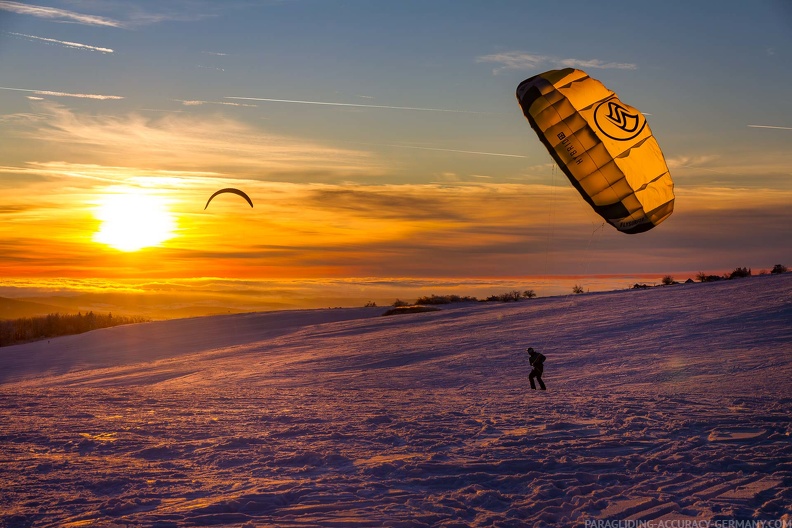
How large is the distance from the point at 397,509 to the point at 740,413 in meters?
6.63

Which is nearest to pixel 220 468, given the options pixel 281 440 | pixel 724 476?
pixel 281 440

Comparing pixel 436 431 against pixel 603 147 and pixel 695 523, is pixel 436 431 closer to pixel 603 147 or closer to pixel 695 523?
pixel 695 523

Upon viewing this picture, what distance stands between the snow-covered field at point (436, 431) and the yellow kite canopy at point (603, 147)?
3.69 meters

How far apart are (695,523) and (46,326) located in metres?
41.4

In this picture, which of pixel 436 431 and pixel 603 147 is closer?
pixel 436 431

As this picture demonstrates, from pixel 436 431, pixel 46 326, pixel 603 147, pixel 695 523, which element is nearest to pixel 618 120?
pixel 603 147

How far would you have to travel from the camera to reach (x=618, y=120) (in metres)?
15.3

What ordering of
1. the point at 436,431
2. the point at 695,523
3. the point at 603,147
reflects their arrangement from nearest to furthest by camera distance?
the point at 695,523 < the point at 436,431 < the point at 603,147

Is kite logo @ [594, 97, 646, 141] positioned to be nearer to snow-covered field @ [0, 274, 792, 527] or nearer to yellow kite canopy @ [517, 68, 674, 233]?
yellow kite canopy @ [517, 68, 674, 233]

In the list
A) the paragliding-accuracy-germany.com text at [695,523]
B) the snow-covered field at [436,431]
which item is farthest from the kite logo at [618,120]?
the paragliding-accuracy-germany.com text at [695,523]

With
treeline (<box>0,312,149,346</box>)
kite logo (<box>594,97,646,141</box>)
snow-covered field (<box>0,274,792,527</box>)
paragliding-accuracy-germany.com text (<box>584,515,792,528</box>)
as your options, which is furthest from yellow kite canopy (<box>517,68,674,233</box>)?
treeline (<box>0,312,149,346</box>)

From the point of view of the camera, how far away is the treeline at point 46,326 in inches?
1523

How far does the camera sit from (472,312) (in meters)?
31.1

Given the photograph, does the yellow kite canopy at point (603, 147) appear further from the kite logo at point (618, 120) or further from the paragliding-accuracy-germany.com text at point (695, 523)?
the paragliding-accuracy-germany.com text at point (695, 523)
